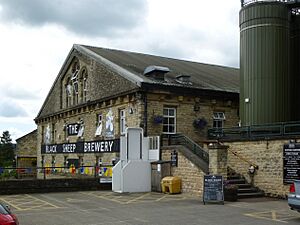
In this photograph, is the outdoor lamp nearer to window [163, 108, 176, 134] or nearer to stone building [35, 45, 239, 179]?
stone building [35, 45, 239, 179]

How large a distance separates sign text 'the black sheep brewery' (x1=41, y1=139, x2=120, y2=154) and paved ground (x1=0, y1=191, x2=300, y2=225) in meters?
6.69

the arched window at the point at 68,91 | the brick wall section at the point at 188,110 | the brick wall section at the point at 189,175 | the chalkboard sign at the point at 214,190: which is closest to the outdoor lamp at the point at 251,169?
the brick wall section at the point at 189,175

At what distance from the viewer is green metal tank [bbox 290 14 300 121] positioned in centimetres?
2352

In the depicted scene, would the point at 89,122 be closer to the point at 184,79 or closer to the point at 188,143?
the point at 184,79

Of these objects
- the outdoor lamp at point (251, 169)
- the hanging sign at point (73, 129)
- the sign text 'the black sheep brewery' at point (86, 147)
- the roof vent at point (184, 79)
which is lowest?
the outdoor lamp at point (251, 169)

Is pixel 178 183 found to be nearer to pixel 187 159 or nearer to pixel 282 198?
pixel 187 159

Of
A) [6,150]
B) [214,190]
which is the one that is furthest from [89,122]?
[6,150]

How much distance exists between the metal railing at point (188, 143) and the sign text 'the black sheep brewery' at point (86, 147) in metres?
3.52

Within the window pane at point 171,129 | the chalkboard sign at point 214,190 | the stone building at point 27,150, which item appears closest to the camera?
the chalkboard sign at point 214,190

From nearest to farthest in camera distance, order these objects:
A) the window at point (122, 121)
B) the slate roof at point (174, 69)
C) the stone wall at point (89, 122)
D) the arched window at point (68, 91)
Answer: the stone wall at point (89, 122)
the window at point (122, 121)
the slate roof at point (174, 69)
the arched window at point (68, 91)

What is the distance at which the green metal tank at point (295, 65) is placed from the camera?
23516 millimetres

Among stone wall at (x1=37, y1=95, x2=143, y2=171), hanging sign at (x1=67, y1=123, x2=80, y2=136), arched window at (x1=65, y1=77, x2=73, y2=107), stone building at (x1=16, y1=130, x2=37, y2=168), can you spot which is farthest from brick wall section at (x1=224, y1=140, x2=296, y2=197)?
stone building at (x1=16, y1=130, x2=37, y2=168)

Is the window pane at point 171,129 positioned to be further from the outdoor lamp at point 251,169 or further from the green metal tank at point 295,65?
the green metal tank at point 295,65

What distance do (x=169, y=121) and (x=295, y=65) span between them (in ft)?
24.8
